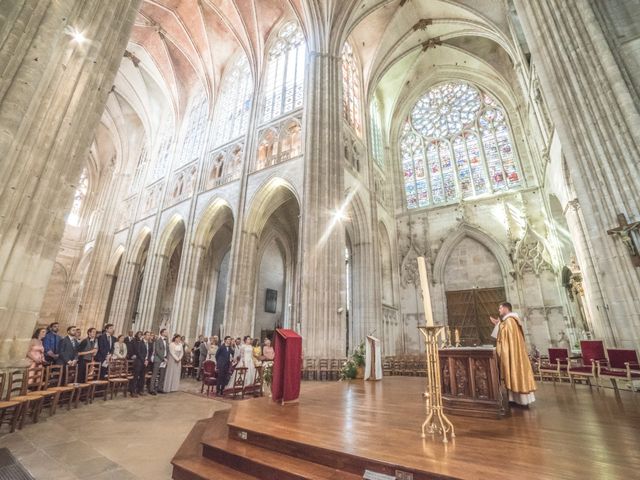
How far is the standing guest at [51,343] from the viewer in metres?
5.90

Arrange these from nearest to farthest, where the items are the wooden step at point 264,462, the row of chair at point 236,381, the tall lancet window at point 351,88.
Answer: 1. the wooden step at point 264,462
2. the row of chair at point 236,381
3. the tall lancet window at point 351,88

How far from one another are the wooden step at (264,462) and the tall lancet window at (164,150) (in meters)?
18.5

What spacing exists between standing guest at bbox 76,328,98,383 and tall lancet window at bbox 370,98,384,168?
46.6 ft

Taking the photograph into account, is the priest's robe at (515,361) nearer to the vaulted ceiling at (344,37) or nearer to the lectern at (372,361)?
the lectern at (372,361)

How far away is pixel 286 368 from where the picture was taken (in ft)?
14.0

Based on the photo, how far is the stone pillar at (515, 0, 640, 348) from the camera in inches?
211

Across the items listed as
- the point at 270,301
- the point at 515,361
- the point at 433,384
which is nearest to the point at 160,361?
the point at 433,384

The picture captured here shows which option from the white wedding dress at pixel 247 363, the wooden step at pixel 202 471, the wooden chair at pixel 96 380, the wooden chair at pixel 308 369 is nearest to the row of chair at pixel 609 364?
the wooden chair at pixel 308 369

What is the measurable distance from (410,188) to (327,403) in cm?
1473

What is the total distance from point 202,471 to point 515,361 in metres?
3.78

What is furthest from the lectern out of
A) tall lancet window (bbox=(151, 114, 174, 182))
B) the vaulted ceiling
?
tall lancet window (bbox=(151, 114, 174, 182))

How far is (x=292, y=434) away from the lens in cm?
265

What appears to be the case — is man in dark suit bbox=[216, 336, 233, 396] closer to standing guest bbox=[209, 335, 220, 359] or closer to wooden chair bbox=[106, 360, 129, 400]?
standing guest bbox=[209, 335, 220, 359]

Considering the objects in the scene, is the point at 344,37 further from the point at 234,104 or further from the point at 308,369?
the point at 308,369
